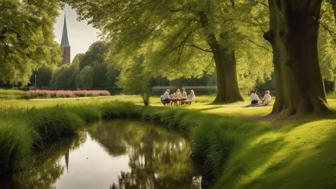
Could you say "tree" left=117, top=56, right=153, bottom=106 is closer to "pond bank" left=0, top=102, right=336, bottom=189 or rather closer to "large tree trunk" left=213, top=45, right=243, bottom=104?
"large tree trunk" left=213, top=45, right=243, bottom=104

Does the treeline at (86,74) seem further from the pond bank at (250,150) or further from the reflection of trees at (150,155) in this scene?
the pond bank at (250,150)

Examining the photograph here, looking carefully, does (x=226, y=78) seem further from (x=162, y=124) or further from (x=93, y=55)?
(x=93, y=55)

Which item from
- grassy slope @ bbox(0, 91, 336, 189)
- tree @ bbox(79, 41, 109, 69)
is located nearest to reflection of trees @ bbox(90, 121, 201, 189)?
grassy slope @ bbox(0, 91, 336, 189)

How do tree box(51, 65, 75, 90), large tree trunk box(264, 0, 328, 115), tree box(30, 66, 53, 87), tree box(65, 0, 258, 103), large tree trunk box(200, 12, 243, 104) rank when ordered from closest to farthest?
large tree trunk box(264, 0, 328, 115) → tree box(65, 0, 258, 103) → large tree trunk box(200, 12, 243, 104) → tree box(51, 65, 75, 90) → tree box(30, 66, 53, 87)

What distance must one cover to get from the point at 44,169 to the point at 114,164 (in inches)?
91.7

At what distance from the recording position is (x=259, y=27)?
1049 inches

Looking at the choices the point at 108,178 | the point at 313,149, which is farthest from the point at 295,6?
the point at 108,178

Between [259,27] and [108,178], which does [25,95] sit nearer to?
[259,27]

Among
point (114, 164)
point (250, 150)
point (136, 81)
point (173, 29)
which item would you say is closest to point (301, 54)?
point (250, 150)

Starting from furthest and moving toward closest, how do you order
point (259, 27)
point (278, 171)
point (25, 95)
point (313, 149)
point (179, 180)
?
point (25, 95)
point (259, 27)
point (179, 180)
point (313, 149)
point (278, 171)

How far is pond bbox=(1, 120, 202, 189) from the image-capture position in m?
10.5

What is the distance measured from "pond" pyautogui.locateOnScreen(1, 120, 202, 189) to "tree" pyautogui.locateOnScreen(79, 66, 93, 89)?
226ft

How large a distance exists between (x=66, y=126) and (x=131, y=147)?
3.92m

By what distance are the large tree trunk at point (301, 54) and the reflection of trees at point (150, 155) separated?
14.6 feet
